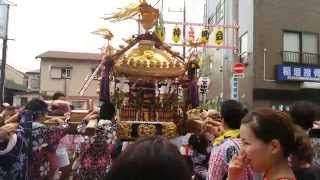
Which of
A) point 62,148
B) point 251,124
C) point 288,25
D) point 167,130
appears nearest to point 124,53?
point 167,130

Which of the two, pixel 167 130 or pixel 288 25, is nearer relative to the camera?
pixel 167 130

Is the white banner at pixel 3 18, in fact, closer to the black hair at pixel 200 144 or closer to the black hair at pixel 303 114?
the black hair at pixel 200 144

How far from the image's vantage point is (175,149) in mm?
1828

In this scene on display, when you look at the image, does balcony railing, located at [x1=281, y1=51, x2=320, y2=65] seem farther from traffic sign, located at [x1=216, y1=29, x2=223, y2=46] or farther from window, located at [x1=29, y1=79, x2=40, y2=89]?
window, located at [x1=29, y1=79, x2=40, y2=89]

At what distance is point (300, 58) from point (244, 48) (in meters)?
2.58

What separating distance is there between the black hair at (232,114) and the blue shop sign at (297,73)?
17.5m

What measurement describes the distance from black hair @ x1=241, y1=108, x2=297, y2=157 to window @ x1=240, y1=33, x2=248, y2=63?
19.9 m

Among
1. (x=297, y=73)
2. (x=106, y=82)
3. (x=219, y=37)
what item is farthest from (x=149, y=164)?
(x=297, y=73)

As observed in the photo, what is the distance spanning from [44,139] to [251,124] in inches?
→ 149

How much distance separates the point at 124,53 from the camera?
8883 mm

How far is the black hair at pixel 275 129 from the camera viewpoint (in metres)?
2.53

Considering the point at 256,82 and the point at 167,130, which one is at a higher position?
the point at 256,82

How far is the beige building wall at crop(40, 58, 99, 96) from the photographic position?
1800 inches

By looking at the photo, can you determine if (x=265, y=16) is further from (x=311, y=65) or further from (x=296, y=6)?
(x=311, y=65)
